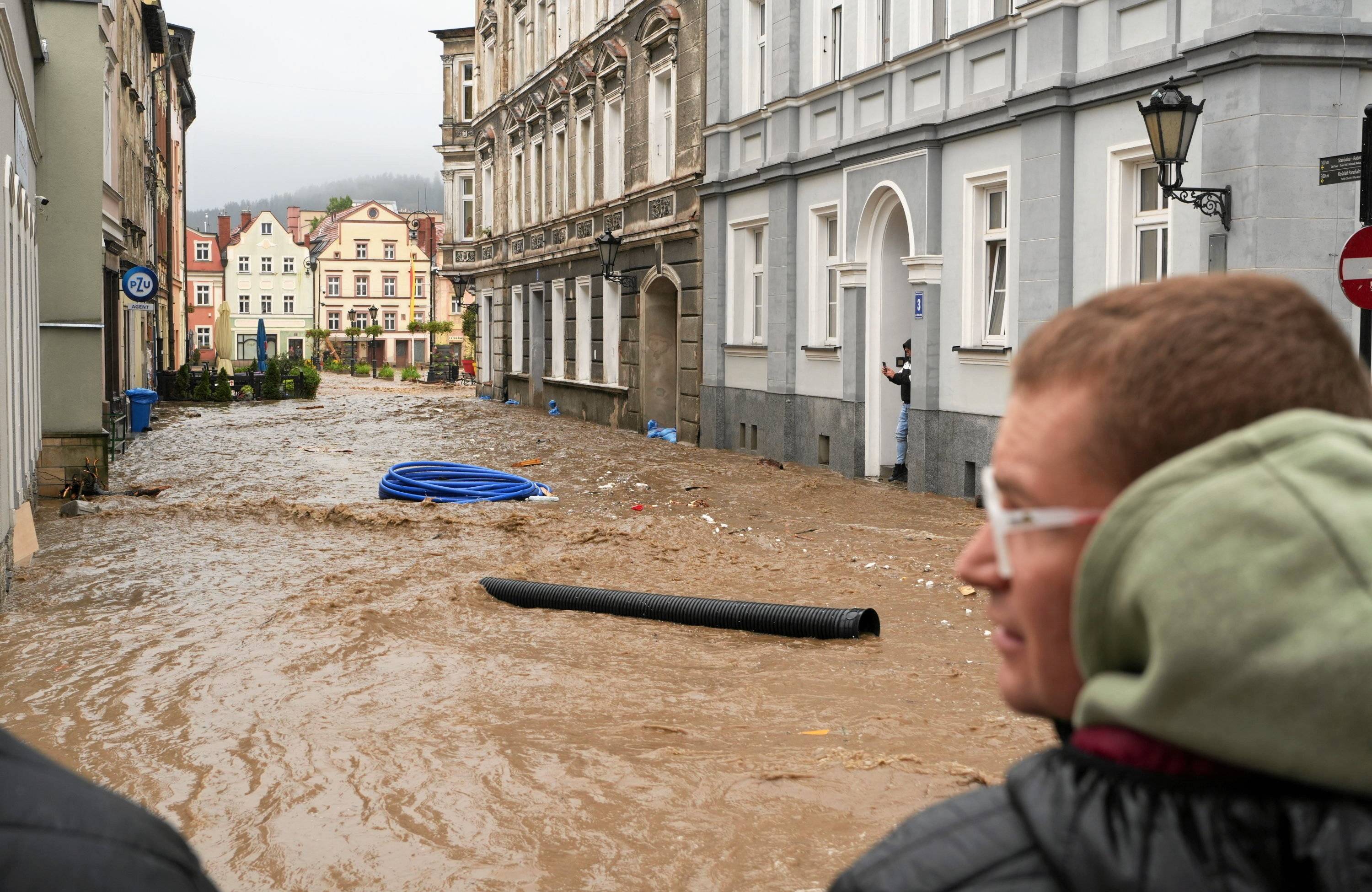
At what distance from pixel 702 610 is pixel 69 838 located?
7560mm

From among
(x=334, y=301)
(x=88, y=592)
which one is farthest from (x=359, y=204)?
(x=88, y=592)

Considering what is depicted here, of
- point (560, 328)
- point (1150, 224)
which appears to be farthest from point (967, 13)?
point (560, 328)

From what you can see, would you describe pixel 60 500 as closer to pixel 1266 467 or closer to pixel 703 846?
pixel 703 846

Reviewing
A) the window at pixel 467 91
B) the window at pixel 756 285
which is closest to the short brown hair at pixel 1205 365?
the window at pixel 756 285

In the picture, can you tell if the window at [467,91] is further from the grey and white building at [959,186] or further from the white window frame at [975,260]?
the white window frame at [975,260]

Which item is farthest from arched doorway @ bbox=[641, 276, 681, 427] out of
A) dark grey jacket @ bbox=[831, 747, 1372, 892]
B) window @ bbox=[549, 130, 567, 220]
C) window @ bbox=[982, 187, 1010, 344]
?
dark grey jacket @ bbox=[831, 747, 1372, 892]

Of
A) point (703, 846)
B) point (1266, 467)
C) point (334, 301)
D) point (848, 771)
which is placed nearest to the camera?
point (1266, 467)

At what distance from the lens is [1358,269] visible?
10.1 m

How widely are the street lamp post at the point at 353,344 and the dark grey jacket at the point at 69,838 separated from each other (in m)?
72.7

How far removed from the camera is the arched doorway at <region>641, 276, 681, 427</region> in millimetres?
26938

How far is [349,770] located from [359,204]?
96.7 meters

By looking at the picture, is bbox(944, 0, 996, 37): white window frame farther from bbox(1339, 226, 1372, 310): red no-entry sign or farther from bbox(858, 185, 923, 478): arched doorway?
bbox(1339, 226, 1372, 310): red no-entry sign

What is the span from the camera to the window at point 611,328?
2906 centimetres

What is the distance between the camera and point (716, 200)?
23.1 metres
